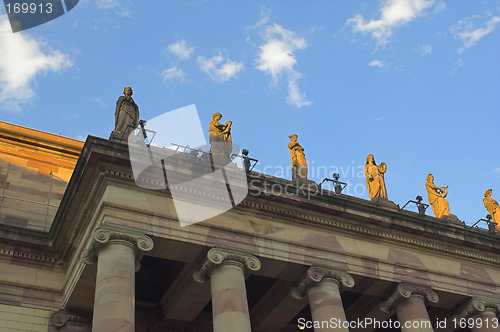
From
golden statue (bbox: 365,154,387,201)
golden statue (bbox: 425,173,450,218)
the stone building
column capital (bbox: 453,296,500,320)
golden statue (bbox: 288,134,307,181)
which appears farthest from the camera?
golden statue (bbox: 425,173,450,218)

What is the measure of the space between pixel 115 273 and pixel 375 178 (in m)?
13.4

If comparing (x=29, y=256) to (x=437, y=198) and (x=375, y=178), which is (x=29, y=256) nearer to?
(x=375, y=178)

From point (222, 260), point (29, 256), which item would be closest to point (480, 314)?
point (222, 260)

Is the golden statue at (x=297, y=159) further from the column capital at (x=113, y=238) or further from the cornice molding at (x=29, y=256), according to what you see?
the cornice molding at (x=29, y=256)

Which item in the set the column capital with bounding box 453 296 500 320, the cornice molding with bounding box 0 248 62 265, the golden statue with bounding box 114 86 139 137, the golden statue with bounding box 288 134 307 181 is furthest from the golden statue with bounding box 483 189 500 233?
the cornice molding with bounding box 0 248 62 265

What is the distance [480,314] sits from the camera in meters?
28.3

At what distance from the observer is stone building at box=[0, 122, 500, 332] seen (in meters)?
23.4

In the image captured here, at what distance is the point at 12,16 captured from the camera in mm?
24438

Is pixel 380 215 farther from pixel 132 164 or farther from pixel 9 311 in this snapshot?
pixel 9 311

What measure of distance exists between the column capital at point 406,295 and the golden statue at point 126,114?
12.2m

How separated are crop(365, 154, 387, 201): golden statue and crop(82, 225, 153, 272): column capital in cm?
1129

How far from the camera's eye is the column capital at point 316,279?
25328 mm

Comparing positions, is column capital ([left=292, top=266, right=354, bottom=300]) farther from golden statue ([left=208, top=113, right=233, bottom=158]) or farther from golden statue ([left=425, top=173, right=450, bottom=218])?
golden statue ([left=425, top=173, right=450, bottom=218])

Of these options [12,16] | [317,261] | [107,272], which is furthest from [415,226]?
[12,16]
